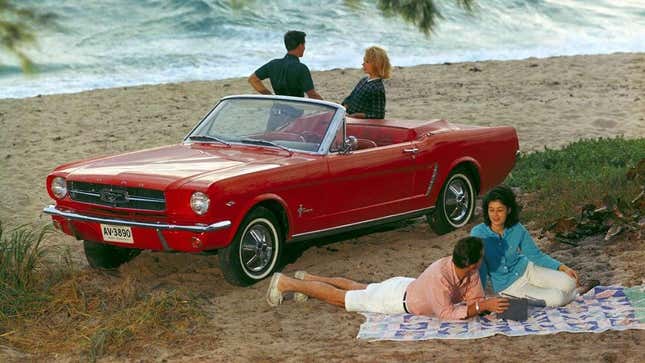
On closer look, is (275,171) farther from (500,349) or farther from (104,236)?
(500,349)

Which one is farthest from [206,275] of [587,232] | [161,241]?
[587,232]

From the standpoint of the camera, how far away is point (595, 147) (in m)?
14.3

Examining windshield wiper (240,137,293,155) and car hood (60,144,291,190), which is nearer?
car hood (60,144,291,190)

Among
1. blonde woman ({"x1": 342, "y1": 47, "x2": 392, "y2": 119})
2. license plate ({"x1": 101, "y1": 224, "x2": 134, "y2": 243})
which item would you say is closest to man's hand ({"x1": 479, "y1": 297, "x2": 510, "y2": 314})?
license plate ({"x1": 101, "y1": 224, "x2": 134, "y2": 243})

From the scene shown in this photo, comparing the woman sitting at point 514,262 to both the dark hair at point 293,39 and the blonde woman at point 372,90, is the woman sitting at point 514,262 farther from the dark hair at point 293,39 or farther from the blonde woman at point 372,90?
the dark hair at point 293,39

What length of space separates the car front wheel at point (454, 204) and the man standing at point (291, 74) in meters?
1.67

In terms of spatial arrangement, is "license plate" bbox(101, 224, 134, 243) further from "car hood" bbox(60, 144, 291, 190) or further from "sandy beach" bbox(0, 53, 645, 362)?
"sandy beach" bbox(0, 53, 645, 362)

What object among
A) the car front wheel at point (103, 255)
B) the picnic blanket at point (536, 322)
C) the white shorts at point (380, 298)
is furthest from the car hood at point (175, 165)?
the picnic blanket at point (536, 322)

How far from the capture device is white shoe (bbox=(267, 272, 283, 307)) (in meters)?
8.88

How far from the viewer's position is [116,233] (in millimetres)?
9203

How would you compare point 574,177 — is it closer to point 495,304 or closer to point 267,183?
point 267,183

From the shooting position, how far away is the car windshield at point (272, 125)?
10234 millimetres

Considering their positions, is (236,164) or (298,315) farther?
(236,164)

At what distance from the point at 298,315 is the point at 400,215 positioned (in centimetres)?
234
